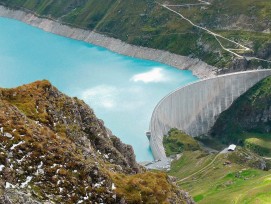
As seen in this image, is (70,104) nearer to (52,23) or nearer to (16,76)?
(16,76)

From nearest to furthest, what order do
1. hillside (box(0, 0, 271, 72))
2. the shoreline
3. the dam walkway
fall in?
the dam walkway → hillside (box(0, 0, 271, 72)) → the shoreline

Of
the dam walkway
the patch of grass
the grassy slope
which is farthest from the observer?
the dam walkway

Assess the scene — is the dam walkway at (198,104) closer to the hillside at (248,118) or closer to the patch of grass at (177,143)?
the patch of grass at (177,143)

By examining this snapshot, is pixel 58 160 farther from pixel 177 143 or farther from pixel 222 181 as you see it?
pixel 177 143

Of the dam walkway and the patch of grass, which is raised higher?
the dam walkway

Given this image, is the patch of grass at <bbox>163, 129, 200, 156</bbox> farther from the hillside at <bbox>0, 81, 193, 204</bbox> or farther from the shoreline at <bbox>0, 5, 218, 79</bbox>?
the hillside at <bbox>0, 81, 193, 204</bbox>

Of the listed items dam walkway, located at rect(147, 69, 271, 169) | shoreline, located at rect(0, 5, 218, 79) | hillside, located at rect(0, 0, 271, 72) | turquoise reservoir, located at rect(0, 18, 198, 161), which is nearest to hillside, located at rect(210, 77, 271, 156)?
dam walkway, located at rect(147, 69, 271, 169)

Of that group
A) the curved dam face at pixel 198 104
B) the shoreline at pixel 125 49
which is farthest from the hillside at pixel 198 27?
the curved dam face at pixel 198 104

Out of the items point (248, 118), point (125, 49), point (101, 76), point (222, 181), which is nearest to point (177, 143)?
point (248, 118)
